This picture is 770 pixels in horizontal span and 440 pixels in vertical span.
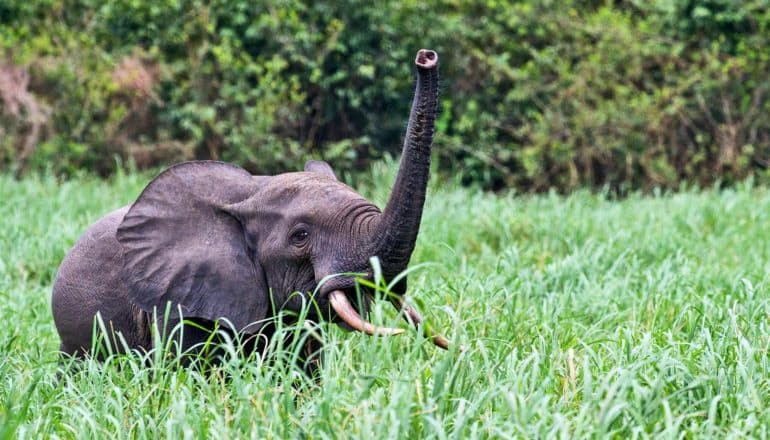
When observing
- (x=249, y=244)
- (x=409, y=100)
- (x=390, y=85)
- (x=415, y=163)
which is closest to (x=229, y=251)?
(x=249, y=244)

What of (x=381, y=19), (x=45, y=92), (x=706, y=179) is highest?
(x=381, y=19)

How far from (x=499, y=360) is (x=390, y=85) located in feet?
27.2

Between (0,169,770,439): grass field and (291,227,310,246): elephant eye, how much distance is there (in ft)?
1.09

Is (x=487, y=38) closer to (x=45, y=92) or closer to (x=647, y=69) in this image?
(x=647, y=69)

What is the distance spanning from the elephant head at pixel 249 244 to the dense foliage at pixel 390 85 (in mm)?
7182

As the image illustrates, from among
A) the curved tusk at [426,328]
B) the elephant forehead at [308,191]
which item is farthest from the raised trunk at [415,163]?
the elephant forehead at [308,191]

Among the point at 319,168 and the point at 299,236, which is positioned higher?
the point at 319,168

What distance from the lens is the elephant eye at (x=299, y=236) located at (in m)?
3.88

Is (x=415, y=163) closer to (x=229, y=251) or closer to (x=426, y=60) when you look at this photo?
(x=426, y=60)

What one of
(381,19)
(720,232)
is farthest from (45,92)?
(720,232)

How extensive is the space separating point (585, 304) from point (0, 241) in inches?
151

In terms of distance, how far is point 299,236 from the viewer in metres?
3.90

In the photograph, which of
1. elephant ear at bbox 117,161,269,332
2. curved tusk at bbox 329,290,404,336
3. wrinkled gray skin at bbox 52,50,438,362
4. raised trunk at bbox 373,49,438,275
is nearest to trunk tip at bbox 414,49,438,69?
raised trunk at bbox 373,49,438,275

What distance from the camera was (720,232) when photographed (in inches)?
322
